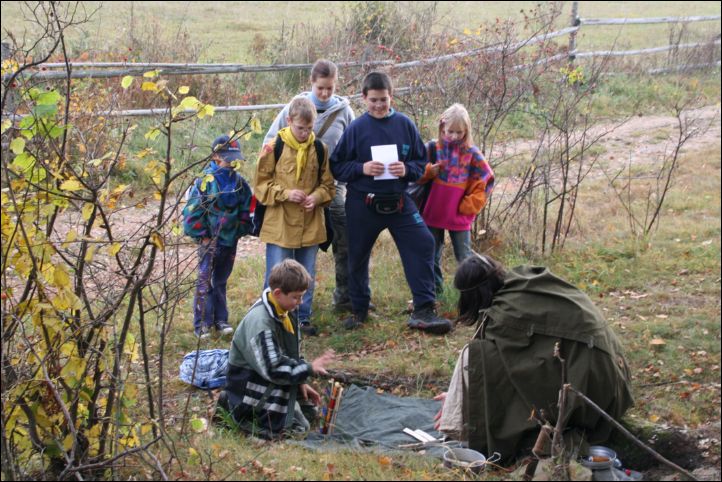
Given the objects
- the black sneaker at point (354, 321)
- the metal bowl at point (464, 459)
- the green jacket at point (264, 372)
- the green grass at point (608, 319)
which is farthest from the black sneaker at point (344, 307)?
the metal bowl at point (464, 459)

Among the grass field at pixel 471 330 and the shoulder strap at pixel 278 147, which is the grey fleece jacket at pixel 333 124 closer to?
the shoulder strap at pixel 278 147

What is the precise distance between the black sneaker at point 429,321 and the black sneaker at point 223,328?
4.54ft

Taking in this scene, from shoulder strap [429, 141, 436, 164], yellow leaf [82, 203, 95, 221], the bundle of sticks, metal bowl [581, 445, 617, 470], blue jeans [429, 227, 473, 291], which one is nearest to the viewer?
→ yellow leaf [82, 203, 95, 221]

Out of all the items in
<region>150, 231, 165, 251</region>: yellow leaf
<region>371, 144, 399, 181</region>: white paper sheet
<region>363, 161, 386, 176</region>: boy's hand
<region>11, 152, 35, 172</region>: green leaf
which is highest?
<region>11, 152, 35, 172</region>: green leaf

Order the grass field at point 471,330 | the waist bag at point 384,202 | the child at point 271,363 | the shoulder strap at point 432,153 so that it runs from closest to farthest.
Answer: the grass field at point 471,330 < the child at point 271,363 < the waist bag at point 384,202 < the shoulder strap at point 432,153

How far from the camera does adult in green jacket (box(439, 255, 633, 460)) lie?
4.37 metres

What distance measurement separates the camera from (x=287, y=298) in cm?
469

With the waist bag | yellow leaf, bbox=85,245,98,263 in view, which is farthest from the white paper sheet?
yellow leaf, bbox=85,245,98,263

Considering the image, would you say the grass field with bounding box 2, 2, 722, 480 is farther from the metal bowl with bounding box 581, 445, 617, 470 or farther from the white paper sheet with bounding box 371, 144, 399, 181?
the white paper sheet with bounding box 371, 144, 399, 181

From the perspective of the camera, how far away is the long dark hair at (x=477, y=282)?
4.58 m

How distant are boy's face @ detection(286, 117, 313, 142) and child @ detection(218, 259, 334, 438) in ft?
4.74

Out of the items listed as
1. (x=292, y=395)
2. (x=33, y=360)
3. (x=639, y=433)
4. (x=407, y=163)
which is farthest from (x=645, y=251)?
(x=33, y=360)

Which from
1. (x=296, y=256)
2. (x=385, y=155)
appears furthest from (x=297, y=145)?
(x=296, y=256)

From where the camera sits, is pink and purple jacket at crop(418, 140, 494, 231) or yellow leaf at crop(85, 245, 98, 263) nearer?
yellow leaf at crop(85, 245, 98, 263)
